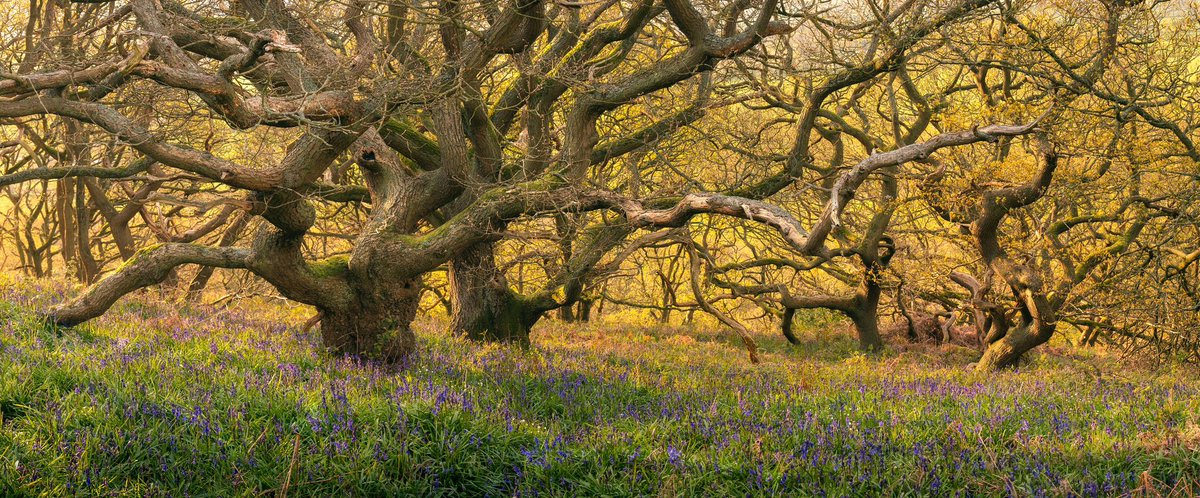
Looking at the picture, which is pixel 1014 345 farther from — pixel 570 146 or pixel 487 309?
pixel 487 309

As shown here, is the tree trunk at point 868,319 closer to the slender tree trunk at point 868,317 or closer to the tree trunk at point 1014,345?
the slender tree trunk at point 868,317

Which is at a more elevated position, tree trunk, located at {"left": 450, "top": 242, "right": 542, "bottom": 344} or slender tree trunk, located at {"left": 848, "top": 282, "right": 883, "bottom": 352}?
tree trunk, located at {"left": 450, "top": 242, "right": 542, "bottom": 344}

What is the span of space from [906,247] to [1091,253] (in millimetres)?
3064

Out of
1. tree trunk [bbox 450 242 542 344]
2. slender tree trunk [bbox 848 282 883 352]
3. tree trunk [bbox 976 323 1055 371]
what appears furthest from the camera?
slender tree trunk [bbox 848 282 883 352]

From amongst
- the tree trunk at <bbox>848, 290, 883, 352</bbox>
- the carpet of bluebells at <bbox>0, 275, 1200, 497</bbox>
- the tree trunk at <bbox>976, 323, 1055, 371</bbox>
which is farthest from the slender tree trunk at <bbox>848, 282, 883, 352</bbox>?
the carpet of bluebells at <bbox>0, 275, 1200, 497</bbox>

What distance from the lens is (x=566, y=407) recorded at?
687 centimetres

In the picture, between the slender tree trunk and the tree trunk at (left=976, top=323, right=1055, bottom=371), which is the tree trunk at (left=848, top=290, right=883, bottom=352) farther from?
the tree trunk at (left=976, top=323, right=1055, bottom=371)

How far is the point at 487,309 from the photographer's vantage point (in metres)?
11.8

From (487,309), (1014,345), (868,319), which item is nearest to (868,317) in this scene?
(868,319)

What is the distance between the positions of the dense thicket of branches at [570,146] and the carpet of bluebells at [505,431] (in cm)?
146

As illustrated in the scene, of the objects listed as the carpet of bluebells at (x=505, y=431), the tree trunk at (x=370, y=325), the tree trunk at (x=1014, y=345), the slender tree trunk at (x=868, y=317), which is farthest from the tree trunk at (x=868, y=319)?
the tree trunk at (x=370, y=325)

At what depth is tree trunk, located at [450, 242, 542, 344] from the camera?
38.4 ft

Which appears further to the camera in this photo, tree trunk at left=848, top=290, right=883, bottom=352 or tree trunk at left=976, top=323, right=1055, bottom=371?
tree trunk at left=848, top=290, right=883, bottom=352

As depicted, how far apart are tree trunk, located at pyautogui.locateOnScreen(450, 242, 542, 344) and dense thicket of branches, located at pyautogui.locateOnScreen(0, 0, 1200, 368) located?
0.11 feet
